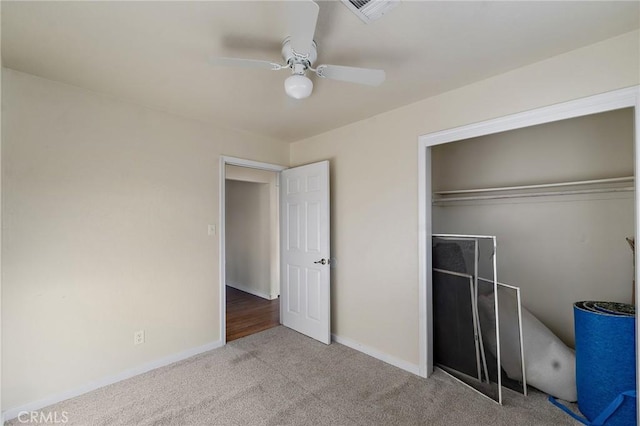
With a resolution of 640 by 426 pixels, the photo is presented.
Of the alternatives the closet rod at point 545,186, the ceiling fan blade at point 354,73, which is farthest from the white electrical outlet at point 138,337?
the closet rod at point 545,186

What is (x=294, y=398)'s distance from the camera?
219cm

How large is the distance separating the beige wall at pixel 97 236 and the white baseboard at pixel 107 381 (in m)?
0.05

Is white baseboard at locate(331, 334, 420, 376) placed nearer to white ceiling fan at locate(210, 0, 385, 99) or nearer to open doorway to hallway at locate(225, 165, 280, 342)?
open doorway to hallway at locate(225, 165, 280, 342)

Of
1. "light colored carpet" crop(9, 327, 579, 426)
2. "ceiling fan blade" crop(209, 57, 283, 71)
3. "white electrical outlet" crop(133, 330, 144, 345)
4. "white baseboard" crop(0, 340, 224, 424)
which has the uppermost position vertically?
"ceiling fan blade" crop(209, 57, 283, 71)

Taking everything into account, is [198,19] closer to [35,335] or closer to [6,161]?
[6,161]

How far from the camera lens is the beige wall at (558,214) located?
236 centimetres

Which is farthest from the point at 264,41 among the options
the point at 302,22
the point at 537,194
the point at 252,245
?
the point at 252,245

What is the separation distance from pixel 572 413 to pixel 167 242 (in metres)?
3.51

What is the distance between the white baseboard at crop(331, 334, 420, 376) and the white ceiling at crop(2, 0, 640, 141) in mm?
2400

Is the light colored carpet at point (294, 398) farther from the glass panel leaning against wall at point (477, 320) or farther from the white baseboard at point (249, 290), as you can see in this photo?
the white baseboard at point (249, 290)

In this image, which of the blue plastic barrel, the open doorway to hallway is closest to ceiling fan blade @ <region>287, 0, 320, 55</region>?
the blue plastic barrel

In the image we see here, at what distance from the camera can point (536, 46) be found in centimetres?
176

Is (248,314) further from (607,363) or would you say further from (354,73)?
(607,363)

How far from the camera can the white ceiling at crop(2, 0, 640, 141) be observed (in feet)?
4.75
